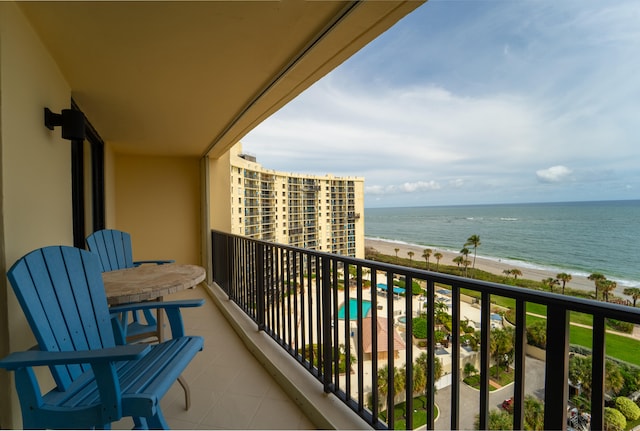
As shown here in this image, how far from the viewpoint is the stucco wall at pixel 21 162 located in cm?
129

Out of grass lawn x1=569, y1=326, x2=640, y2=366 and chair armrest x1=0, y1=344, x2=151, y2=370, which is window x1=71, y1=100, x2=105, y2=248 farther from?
grass lawn x1=569, y1=326, x2=640, y2=366

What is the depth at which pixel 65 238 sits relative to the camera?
7.48ft

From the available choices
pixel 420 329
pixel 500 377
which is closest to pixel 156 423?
pixel 500 377

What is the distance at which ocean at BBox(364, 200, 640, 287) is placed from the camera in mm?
15734

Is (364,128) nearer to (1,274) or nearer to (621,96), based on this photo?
(621,96)

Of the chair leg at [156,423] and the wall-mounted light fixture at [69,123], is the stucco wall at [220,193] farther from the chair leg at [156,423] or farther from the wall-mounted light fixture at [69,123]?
the chair leg at [156,423]

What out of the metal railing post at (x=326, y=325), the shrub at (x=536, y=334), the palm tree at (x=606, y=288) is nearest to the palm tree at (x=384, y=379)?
the metal railing post at (x=326, y=325)

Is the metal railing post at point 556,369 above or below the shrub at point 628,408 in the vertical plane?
above

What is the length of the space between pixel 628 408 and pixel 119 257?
11.7 ft

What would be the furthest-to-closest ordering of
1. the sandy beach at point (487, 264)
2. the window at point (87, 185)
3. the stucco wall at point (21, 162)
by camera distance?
the sandy beach at point (487, 264) < the window at point (87, 185) < the stucco wall at point (21, 162)

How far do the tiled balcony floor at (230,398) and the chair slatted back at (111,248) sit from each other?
44.7 inches

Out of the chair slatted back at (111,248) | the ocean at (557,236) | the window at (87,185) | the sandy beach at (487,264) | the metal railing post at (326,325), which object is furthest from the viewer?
the ocean at (557,236)

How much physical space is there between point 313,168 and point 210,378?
28418mm

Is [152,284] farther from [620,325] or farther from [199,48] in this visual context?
[620,325]
